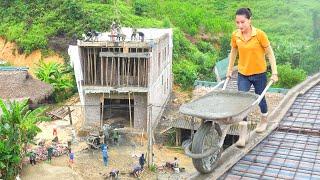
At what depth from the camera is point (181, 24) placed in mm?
44781

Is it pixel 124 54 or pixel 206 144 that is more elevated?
pixel 206 144

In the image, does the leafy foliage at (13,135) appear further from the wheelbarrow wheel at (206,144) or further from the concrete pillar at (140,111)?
the wheelbarrow wheel at (206,144)

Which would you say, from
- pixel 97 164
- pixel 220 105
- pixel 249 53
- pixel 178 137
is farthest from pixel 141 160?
pixel 220 105

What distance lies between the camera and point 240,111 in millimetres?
6027

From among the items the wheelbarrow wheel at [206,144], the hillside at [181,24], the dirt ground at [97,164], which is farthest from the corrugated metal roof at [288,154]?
the hillside at [181,24]

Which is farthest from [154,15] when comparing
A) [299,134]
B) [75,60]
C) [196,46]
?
[299,134]

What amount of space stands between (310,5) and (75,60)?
3963 centimetres

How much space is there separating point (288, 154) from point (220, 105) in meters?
1.60

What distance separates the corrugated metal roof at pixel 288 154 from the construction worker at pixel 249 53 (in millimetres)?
527

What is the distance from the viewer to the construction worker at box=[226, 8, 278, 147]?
670 centimetres

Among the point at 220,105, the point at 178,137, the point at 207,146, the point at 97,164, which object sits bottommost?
the point at 97,164

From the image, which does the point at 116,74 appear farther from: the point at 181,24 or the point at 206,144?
the point at 181,24

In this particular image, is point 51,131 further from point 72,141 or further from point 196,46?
point 196,46

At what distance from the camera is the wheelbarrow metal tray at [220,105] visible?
5734mm
